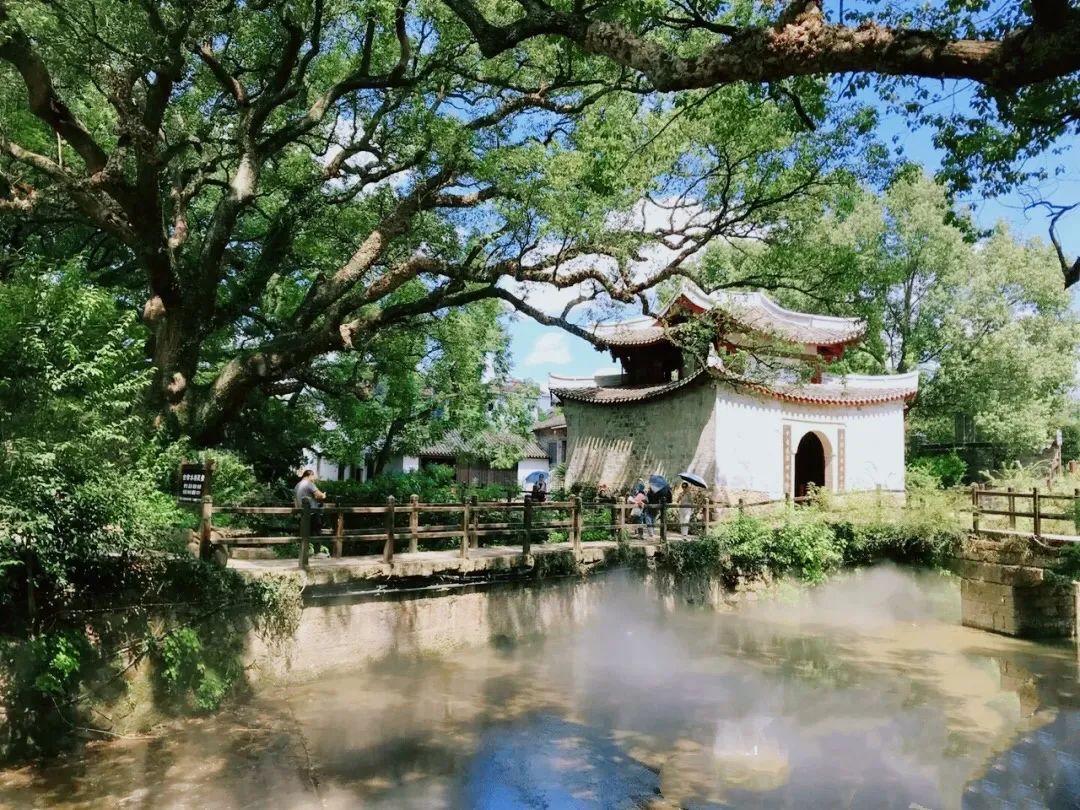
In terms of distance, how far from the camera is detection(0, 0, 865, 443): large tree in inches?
372

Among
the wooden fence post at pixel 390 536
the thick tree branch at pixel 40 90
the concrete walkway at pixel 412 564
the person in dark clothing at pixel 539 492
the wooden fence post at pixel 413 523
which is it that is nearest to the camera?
the thick tree branch at pixel 40 90

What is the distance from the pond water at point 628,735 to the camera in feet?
22.2

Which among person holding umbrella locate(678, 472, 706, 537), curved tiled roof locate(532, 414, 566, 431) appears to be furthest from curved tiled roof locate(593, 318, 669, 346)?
curved tiled roof locate(532, 414, 566, 431)

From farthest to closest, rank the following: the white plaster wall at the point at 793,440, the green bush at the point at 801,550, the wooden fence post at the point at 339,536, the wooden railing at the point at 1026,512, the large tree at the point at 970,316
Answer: the large tree at the point at 970,316 < the white plaster wall at the point at 793,440 < the green bush at the point at 801,550 < the wooden railing at the point at 1026,512 < the wooden fence post at the point at 339,536

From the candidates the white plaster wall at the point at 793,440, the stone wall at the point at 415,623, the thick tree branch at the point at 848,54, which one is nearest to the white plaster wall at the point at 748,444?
the white plaster wall at the point at 793,440

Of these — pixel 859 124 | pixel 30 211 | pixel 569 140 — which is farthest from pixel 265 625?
pixel 859 124

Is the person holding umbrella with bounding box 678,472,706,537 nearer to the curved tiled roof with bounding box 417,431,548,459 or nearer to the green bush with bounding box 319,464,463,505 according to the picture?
the green bush with bounding box 319,464,463,505

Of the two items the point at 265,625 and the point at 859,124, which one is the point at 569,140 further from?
the point at 265,625

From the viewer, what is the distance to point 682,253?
12023 mm

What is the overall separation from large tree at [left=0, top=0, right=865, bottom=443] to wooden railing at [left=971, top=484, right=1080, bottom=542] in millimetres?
7309

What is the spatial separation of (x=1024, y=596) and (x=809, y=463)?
28.3ft

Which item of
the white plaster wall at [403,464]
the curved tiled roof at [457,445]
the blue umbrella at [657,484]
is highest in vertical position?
the curved tiled roof at [457,445]

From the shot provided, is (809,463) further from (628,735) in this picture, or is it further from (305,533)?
(305,533)

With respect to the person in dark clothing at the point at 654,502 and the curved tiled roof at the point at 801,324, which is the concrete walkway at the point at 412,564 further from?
the curved tiled roof at the point at 801,324
